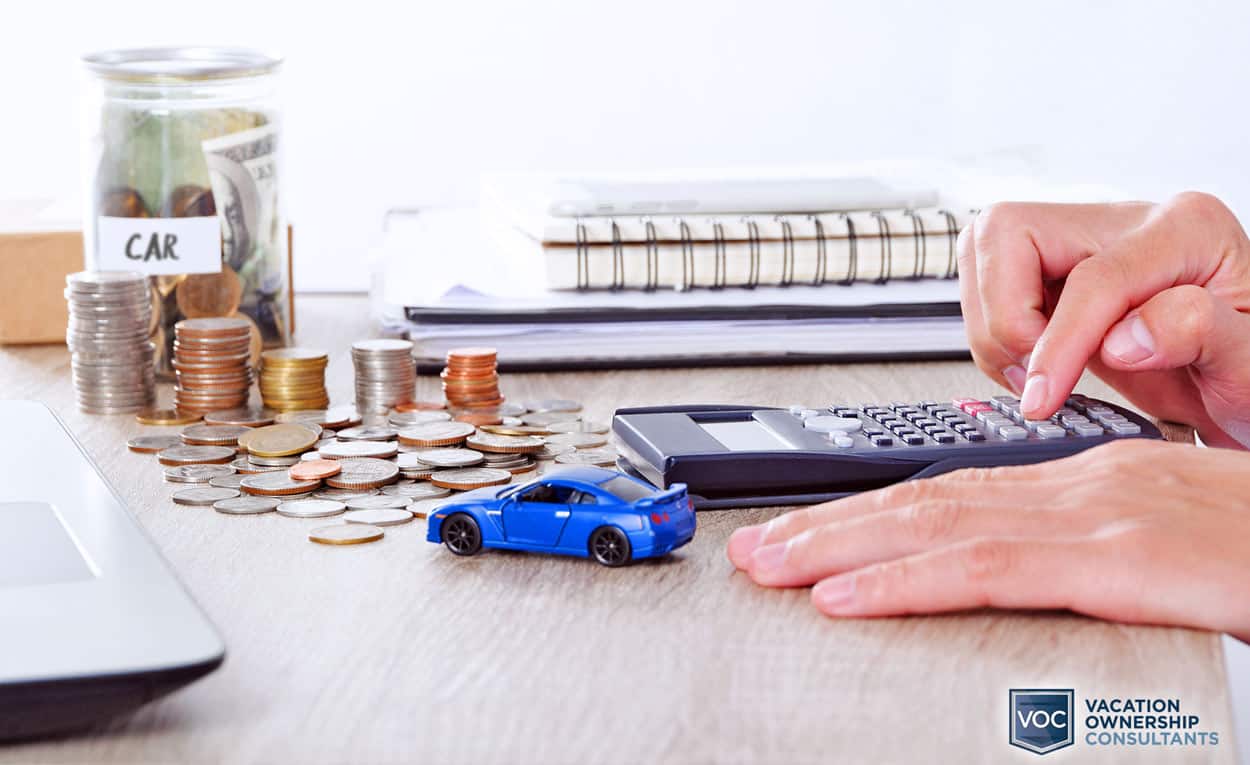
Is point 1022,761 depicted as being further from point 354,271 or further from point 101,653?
point 354,271

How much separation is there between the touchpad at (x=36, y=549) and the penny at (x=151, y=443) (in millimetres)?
218

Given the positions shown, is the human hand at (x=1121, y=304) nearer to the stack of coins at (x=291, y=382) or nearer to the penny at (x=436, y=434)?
the penny at (x=436, y=434)

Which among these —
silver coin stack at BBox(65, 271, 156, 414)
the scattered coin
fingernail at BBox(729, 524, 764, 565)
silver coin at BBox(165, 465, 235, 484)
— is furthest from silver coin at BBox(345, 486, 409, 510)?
silver coin stack at BBox(65, 271, 156, 414)

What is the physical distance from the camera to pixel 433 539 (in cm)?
75

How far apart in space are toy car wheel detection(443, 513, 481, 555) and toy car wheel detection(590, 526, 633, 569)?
7cm

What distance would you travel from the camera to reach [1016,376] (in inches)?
41.1

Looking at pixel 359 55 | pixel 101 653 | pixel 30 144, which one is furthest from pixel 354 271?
pixel 101 653

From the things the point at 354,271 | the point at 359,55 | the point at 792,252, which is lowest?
the point at 354,271

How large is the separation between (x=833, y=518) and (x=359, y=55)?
1.51 meters

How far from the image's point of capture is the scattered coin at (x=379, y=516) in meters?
0.80

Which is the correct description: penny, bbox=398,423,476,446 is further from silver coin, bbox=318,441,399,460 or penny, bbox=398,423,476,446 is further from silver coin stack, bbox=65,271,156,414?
silver coin stack, bbox=65,271,156,414

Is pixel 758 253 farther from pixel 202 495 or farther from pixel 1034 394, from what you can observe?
pixel 202 495

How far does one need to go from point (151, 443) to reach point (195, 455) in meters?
0.06

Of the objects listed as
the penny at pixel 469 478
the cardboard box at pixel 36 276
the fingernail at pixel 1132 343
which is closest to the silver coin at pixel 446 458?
the penny at pixel 469 478
